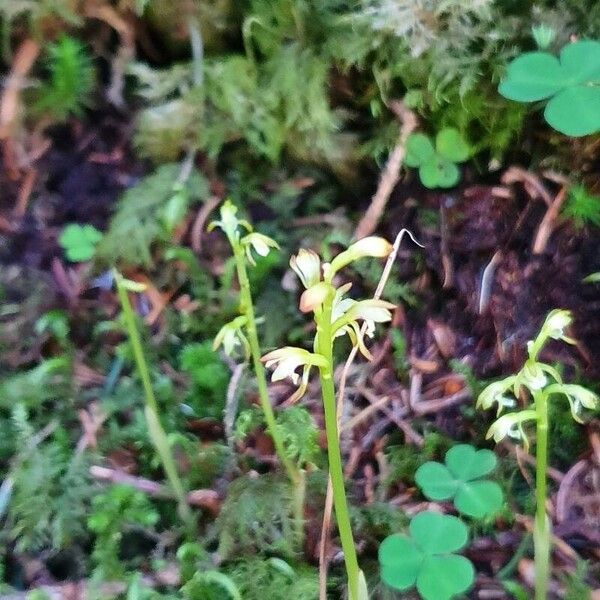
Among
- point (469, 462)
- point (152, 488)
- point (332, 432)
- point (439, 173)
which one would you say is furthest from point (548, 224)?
point (152, 488)

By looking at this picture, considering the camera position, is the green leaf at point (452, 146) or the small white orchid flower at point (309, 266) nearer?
the small white orchid flower at point (309, 266)

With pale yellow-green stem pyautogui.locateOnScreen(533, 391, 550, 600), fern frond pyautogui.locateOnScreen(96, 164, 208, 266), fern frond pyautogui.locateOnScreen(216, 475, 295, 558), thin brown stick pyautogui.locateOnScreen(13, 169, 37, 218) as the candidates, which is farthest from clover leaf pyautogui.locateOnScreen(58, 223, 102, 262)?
pale yellow-green stem pyautogui.locateOnScreen(533, 391, 550, 600)

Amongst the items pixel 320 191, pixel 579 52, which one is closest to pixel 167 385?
pixel 320 191

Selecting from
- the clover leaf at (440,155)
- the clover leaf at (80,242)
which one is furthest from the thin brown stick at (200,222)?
the clover leaf at (440,155)

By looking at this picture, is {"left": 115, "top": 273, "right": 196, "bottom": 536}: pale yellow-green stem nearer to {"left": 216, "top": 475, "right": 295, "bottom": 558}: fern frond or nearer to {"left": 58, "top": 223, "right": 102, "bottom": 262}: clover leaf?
{"left": 216, "top": 475, "right": 295, "bottom": 558}: fern frond

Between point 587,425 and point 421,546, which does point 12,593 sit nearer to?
point 421,546

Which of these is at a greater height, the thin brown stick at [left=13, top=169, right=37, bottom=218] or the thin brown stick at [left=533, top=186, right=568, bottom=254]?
the thin brown stick at [left=13, top=169, right=37, bottom=218]

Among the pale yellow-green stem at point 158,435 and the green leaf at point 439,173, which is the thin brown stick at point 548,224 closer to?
the green leaf at point 439,173
